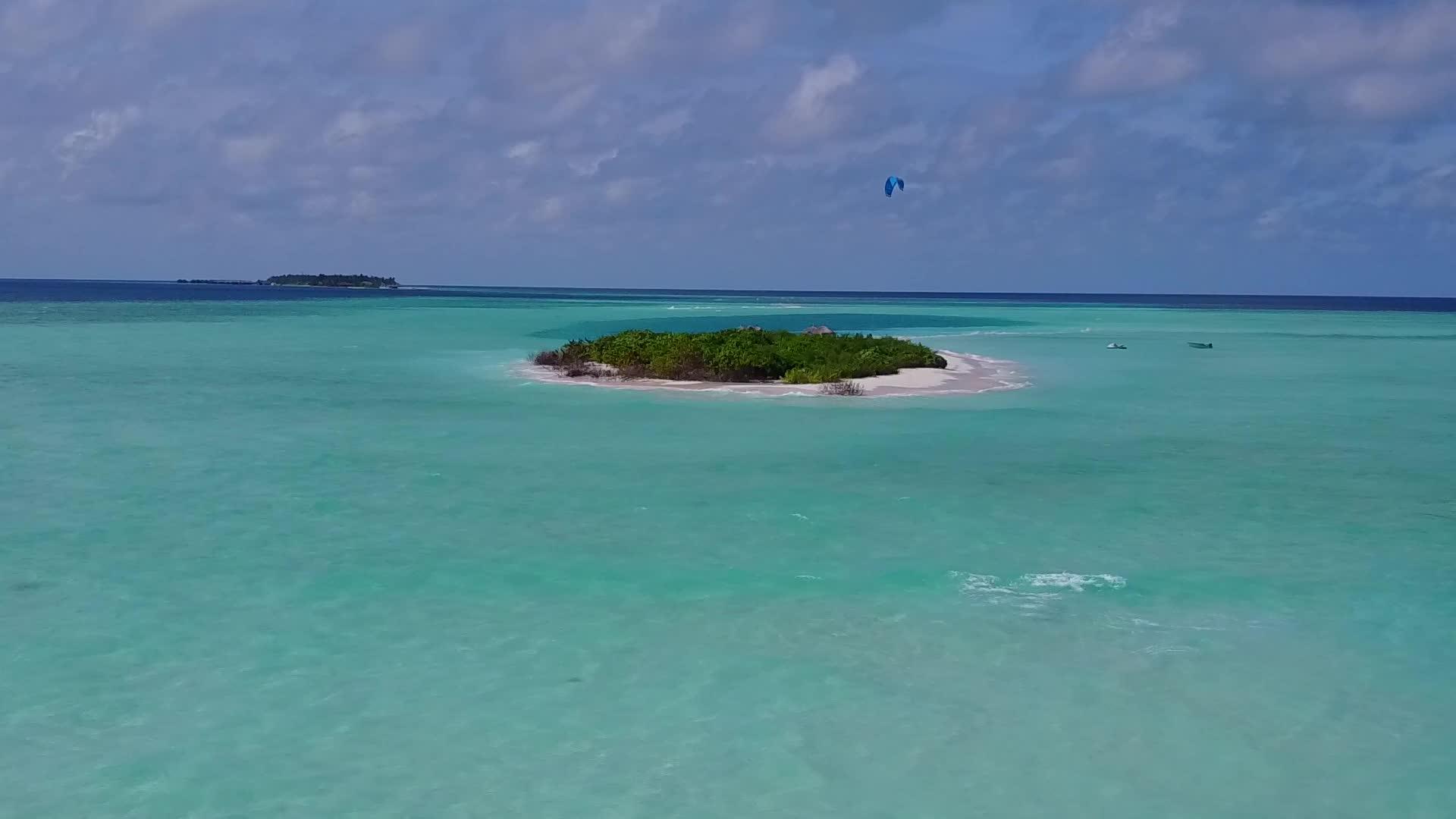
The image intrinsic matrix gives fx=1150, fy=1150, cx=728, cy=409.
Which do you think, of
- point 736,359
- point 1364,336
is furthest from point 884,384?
point 1364,336

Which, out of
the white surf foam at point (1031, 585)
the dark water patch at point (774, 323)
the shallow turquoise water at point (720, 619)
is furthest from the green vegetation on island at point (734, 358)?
the dark water patch at point (774, 323)

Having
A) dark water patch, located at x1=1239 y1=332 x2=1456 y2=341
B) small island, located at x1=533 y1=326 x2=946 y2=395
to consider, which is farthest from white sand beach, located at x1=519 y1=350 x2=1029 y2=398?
dark water patch, located at x1=1239 y1=332 x2=1456 y2=341

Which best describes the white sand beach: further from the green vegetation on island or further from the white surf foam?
the white surf foam

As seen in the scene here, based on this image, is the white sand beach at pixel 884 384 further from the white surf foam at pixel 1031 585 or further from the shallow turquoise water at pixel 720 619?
the white surf foam at pixel 1031 585

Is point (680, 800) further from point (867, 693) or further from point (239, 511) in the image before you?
point (239, 511)

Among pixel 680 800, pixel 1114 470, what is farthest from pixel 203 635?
pixel 1114 470

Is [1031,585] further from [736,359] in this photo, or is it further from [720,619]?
[736,359]
